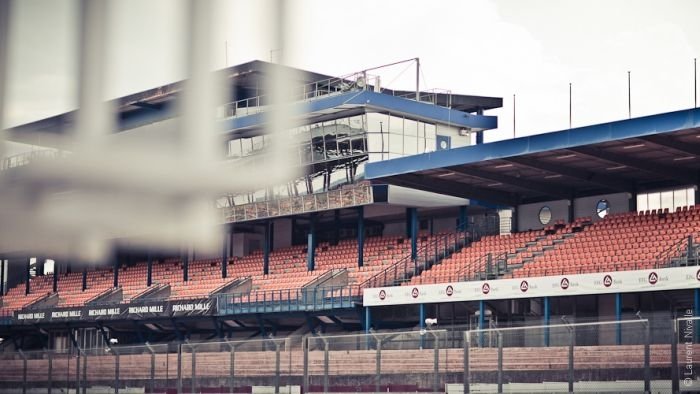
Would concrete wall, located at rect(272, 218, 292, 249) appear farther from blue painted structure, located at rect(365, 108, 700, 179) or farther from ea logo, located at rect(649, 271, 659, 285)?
ea logo, located at rect(649, 271, 659, 285)

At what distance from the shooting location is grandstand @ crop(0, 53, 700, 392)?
27.9 meters

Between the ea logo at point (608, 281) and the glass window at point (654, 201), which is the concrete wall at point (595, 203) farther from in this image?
the ea logo at point (608, 281)

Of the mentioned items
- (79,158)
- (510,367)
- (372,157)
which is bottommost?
(510,367)

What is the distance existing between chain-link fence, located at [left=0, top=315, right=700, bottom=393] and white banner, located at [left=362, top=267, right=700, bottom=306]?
25.4 ft

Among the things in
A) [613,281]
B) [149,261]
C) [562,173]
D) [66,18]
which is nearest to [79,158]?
[66,18]

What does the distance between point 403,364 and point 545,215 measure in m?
20.3

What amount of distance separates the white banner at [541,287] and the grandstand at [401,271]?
6cm

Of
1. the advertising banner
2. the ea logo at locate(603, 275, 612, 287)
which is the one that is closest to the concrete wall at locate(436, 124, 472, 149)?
the advertising banner

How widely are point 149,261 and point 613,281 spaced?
30191mm

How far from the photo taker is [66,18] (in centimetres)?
1193

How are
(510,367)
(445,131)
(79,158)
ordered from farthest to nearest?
(445,131)
(510,367)
(79,158)

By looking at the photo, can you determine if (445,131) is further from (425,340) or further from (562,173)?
(425,340)

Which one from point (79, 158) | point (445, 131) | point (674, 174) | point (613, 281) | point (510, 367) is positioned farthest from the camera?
point (445, 131)

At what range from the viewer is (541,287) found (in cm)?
3734
